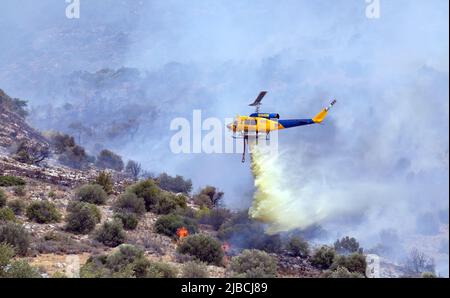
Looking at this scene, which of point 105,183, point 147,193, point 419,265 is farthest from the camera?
point 419,265

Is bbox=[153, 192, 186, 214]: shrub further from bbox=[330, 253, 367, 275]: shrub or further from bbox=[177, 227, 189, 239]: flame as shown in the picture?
bbox=[330, 253, 367, 275]: shrub

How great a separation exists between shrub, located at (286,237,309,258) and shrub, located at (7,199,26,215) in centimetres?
1673

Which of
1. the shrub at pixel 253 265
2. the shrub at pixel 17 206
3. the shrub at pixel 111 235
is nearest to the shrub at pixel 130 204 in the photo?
the shrub at pixel 17 206

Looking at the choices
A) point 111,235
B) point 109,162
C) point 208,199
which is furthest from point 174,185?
point 111,235

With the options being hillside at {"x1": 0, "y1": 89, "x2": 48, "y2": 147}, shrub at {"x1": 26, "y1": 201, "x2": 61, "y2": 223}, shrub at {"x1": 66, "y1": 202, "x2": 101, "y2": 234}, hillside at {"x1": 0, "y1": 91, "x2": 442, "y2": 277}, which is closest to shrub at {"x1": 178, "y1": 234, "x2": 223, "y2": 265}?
hillside at {"x1": 0, "y1": 91, "x2": 442, "y2": 277}

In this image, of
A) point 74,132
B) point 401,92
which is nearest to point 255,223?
point 74,132

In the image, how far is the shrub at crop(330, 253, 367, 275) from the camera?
33.5 m

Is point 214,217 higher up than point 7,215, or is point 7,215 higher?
point 214,217

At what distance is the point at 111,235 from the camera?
30844 millimetres

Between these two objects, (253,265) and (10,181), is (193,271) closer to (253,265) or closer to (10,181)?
(253,265)

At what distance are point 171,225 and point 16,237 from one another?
11.2 meters

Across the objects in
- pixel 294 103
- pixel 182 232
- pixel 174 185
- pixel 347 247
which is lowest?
pixel 347 247

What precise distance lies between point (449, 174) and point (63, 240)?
94.4 metres
